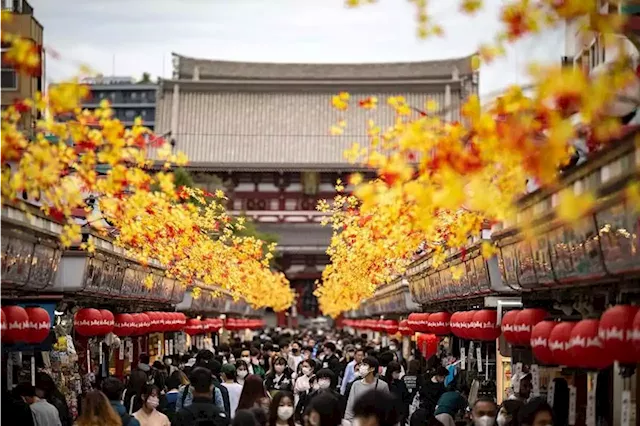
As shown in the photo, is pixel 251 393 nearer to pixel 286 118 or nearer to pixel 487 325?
pixel 487 325

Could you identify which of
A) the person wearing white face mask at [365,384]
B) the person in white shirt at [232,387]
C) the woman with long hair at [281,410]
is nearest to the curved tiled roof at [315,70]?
the person wearing white face mask at [365,384]

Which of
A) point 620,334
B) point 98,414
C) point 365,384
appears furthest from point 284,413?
point 365,384

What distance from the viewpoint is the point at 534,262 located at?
16516 millimetres

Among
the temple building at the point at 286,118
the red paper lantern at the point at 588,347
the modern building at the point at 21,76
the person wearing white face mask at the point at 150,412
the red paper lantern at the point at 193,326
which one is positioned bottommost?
the person wearing white face mask at the point at 150,412

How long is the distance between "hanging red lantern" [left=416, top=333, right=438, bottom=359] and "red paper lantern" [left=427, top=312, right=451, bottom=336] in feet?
15.6

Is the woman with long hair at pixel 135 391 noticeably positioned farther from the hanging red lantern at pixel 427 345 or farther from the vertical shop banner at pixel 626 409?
the hanging red lantern at pixel 427 345

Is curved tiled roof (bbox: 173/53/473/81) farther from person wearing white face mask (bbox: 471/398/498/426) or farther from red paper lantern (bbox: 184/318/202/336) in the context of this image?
person wearing white face mask (bbox: 471/398/498/426)

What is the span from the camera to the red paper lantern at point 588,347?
515 inches

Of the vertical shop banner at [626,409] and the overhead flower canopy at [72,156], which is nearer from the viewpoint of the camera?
the overhead flower canopy at [72,156]

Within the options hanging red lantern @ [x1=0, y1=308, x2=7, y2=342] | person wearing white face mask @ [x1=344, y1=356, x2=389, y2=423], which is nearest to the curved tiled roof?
person wearing white face mask @ [x1=344, y1=356, x2=389, y2=423]

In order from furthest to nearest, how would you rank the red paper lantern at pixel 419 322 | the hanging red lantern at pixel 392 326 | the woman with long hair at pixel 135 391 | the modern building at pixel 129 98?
1. the modern building at pixel 129 98
2. the hanging red lantern at pixel 392 326
3. the red paper lantern at pixel 419 322
4. the woman with long hair at pixel 135 391

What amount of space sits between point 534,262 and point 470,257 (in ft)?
22.0

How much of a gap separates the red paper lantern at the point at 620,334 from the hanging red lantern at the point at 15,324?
331 inches

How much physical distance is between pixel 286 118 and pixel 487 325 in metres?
70.8
